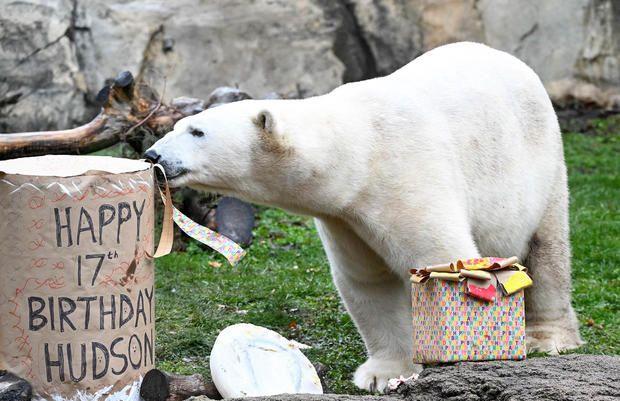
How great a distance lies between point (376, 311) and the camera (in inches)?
205

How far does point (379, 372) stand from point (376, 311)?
0.34 m

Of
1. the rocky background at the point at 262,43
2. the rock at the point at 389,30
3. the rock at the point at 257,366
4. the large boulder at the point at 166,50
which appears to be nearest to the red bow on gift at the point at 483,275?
the rock at the point at 257,366

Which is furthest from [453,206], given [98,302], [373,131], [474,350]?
[98,302]

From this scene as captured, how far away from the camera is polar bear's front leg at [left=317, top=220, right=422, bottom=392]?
5.02 metres

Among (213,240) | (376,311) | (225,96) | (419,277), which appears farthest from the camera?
(225,96)

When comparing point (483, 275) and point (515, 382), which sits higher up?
point (483, 275)

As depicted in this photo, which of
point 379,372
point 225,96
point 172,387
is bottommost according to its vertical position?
point 379,372

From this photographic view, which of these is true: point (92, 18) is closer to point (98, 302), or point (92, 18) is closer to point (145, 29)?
point (145, 29)

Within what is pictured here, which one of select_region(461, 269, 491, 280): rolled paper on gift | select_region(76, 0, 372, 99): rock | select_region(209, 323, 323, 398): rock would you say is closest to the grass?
select_region(209, 323, 323, 398): rock

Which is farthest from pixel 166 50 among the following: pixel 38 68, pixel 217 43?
pixel 38 68

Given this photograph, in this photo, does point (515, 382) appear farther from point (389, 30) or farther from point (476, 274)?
point (389, 30)

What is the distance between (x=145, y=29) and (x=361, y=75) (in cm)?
281

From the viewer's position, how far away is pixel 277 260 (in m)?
7.98

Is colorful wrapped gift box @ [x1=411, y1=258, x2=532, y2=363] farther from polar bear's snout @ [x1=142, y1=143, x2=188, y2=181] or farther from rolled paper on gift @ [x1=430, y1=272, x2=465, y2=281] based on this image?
polar bear's snout @ [x1=142, y1=143, x2=188, y2=181]
